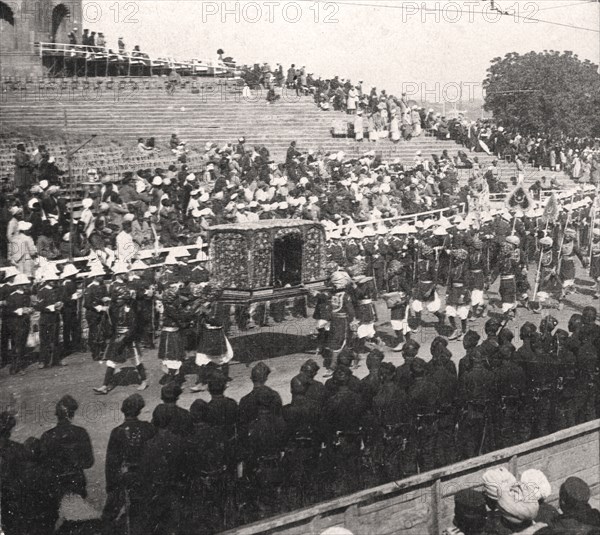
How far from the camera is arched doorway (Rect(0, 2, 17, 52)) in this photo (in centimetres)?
2512

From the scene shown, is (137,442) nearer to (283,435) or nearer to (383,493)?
(283,435)

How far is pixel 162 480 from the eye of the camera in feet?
19.2

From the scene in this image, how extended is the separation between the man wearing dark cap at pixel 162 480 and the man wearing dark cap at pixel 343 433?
55.3 inches

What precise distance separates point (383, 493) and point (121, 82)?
823 inches

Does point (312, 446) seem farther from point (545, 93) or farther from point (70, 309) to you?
point (545, 93)

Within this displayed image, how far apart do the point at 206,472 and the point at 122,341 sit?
336cm

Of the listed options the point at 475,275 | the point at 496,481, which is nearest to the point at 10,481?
the point at 496,481

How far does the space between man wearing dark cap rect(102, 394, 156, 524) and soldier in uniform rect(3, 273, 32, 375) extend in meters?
4.14

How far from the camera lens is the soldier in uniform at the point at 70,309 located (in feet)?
32.5

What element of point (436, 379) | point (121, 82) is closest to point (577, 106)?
point (121, 82)

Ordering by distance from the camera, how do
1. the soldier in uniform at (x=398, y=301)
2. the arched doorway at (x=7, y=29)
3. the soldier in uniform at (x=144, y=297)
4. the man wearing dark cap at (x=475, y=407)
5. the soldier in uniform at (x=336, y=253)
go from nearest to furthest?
the man wearing dark cap at (x=475, y=407)
the soldier in uniform at (x=144, y=297)
the soldier in uniform at (x=398, y=301)
the soldier in uniform at (x=336, y=253)
the arched doorway at (x=7, y=29)

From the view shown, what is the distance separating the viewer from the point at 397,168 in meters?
20.9

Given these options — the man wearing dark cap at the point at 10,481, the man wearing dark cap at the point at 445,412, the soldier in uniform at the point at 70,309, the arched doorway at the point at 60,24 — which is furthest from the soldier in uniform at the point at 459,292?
the arched doorway at the point at 60,24

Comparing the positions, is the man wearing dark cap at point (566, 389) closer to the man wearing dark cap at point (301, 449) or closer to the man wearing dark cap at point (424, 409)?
the man wearing dark cap at point (424, 409)
